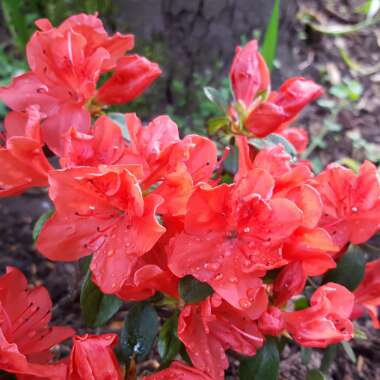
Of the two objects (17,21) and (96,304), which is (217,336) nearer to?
(96,304)

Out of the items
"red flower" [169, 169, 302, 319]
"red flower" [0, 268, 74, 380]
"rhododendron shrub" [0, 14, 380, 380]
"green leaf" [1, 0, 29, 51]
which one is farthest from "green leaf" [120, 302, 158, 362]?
"green leaf" [1, 0, 29, 51]

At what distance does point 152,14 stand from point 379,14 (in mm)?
1106

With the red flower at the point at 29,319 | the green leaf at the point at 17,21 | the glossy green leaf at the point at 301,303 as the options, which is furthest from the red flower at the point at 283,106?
the green leaf at the point at 17,21

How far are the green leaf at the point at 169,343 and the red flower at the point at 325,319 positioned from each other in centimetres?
23

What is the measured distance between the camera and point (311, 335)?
1.21 meters

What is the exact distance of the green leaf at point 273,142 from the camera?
61.1 inches

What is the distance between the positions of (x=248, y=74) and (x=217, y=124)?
16cm

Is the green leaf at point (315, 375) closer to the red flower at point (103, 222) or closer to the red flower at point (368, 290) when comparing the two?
the red flower at point (368, 290)

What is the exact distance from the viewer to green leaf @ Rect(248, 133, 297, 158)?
61.1 inches

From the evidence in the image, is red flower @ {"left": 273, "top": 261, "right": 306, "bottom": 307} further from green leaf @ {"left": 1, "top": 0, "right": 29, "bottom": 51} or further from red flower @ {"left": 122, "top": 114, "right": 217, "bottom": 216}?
green leaf @ {"left": 1, "top": 0, "right": 29, "bottom": 51}

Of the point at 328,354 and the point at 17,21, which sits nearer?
the point at 328,354

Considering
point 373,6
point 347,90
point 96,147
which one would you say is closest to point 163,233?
point 96,147

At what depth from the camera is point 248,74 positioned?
5.17ft

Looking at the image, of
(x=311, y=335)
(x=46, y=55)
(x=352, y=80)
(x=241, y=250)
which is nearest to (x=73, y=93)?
(x=46, y=55)
